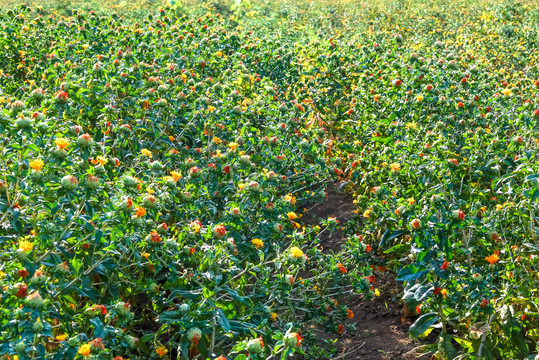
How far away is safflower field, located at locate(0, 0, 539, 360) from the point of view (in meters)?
2.10

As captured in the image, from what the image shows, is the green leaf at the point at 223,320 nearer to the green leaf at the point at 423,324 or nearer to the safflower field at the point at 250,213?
the safflower field at the point at 250,213

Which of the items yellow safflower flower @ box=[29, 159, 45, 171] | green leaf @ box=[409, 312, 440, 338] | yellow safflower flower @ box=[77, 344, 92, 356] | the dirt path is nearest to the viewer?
yellow safflower flower @ box=[77, 344, 92, 356]

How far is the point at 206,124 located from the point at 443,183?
159 cm

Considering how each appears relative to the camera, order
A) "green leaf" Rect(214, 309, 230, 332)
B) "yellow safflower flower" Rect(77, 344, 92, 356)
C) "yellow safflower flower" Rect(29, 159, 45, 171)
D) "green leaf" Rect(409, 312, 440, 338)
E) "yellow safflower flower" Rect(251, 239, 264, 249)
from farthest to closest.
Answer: "green leaf" Rect(409, 312, 440, 338) < "yellow safflower flower" Rect(251, 239, 264, 249) < "green leaf" Rect(214, 309, 230, 332) < "yellow safflower flower" Rect(29, 159, 45, 171) < "yellow safflower flower" Rect(77, 344, 92, 356)

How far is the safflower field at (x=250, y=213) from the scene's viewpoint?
2100mm

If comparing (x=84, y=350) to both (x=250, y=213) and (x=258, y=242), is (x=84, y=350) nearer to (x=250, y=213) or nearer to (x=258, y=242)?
(x=258, y=242)

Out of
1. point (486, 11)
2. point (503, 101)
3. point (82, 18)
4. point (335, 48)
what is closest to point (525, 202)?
point (503, 101)

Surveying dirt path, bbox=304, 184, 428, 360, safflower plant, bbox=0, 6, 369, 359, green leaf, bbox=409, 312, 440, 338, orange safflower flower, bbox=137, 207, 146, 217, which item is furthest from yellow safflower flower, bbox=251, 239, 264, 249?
green leaf, bbox=409, 312, 440, 338

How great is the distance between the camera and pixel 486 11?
37.0 feet

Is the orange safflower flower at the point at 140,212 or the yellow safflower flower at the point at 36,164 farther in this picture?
the orange safflower flower at the point at 140,212

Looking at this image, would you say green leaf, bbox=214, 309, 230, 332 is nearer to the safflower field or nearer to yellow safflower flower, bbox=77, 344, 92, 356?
the safflower field

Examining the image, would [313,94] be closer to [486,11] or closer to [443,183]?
[443,183]

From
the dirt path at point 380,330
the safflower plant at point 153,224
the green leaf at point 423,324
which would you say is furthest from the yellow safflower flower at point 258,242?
the green leaf at point 423,324

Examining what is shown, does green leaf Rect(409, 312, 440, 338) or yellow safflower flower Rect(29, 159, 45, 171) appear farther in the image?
green leaf Rect(409, 312, 440, 338)
